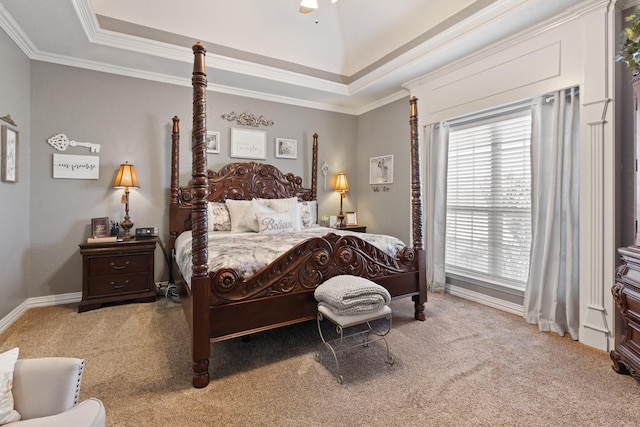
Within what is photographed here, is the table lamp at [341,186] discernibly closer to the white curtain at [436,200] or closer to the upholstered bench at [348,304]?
the white curtain at [436,200]

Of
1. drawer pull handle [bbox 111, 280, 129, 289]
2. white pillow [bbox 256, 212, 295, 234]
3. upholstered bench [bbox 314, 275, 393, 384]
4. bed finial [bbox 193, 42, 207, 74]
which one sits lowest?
drawer pull handle [bbox 111, 280, 129, 289]

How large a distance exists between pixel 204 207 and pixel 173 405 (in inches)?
44.6

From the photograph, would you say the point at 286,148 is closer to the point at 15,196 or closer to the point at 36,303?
the point at 15,196

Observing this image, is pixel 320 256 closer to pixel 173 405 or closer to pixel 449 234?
pixel 173 405

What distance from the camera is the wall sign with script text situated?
3318 millimetres

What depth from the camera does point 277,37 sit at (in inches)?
150

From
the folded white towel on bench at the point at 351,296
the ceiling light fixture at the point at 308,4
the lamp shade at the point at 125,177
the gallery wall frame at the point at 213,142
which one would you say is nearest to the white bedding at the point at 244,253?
the folded white towel on bench at the point at 351,296

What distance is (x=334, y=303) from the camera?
206cm

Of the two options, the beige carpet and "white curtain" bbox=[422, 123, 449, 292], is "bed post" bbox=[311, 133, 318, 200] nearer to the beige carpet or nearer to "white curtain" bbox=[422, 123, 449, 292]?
"white curtain" bbox=[422, 123, 449, 292]

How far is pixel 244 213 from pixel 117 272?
1459 millimetres

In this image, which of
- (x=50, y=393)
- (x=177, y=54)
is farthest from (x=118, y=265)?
(x=50, y=393)

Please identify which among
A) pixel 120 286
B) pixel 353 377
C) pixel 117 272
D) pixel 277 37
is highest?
pixel 277 37

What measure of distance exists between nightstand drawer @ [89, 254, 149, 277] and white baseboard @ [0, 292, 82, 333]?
596mm

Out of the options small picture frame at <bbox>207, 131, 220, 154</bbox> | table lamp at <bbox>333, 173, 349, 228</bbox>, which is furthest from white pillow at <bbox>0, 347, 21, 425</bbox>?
table lamp at <bbox>333, 173, 349, 228</bbox>
